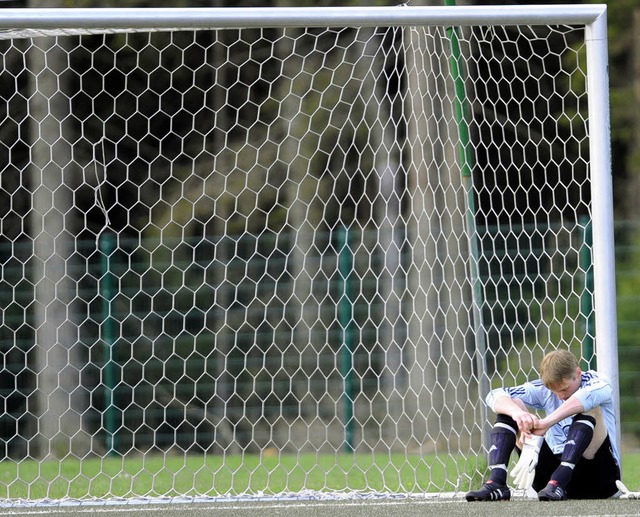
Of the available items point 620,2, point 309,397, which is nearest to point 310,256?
point 309,397

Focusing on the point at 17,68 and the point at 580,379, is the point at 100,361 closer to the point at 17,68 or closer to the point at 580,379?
the point at 17,68

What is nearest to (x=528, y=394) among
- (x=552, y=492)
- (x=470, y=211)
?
(x=552, y=492)

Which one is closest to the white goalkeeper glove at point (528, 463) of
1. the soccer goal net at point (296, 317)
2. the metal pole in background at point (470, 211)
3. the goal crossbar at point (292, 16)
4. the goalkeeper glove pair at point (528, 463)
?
the goalkeeper glove pair at point (528, 463)

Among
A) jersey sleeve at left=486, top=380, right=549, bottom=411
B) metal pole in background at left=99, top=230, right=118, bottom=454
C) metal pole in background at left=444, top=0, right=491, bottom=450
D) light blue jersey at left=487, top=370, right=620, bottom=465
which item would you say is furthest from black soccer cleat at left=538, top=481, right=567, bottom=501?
metal pole in background at left=99, top=230, right=118, bottom=454

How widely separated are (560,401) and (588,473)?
1.01 ft

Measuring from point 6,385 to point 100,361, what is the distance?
0.96 meters

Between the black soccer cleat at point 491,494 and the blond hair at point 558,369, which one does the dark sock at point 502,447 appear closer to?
the black soccer cleat at point 491,494

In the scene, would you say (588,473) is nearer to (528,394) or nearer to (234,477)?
(528,394)

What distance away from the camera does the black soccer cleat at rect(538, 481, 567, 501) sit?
13.8 ft

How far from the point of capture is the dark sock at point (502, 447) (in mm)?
4309

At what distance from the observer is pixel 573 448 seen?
4.23m

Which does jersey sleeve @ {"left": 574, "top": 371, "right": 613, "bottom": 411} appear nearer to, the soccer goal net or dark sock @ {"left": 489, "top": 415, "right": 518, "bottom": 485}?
dark sock @ {"left": 489, "top": 415, "right": 518, "bottom": 485}

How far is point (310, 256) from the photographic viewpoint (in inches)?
403

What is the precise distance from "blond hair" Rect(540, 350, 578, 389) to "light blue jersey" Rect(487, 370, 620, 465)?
0.07 meters
